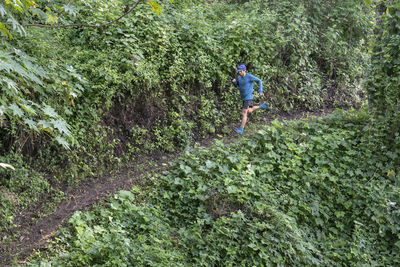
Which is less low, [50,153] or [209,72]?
[209,72]

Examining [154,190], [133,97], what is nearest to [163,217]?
[154,190]

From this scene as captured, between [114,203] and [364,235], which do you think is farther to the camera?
[364,235]

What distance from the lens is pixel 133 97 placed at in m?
8.48

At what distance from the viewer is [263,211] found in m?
6.82

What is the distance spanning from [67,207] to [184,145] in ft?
11.3

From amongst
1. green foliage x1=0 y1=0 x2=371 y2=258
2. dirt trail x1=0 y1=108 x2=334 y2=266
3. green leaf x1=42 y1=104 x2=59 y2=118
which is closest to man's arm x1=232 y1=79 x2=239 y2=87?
green foliage x1=0 y1=0 x2=371 y2=258

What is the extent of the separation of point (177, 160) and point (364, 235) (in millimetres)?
4327

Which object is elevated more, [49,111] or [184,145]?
[49,111]

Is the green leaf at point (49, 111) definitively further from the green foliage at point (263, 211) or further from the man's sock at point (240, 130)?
the man's sock at point (240, 130)

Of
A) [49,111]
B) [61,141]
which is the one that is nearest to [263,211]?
[61,141]

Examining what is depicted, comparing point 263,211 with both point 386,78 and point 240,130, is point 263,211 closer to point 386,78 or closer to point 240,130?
point 240,130

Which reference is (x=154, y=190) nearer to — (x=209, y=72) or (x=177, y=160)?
(x=177, y=160)

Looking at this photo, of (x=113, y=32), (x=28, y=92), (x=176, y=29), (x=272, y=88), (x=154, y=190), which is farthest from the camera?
(x=272, y=88)

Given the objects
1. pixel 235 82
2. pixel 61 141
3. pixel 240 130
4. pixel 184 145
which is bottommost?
pixel 184 145
